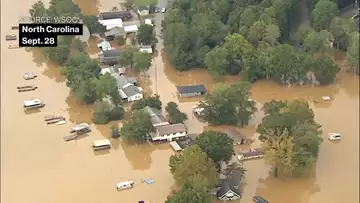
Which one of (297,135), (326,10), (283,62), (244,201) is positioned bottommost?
(244,201)

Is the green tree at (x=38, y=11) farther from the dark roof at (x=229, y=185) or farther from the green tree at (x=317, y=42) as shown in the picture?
the dark roof at (x=229, y=185)

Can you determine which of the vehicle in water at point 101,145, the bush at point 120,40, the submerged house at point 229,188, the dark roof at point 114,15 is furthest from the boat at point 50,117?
the dark roof at point 114,15

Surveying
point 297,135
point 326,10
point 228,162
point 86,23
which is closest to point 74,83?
point 86,23

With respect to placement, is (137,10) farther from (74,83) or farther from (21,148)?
(21,148)

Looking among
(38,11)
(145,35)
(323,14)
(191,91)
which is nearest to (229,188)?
(191,91)

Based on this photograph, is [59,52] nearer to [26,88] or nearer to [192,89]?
[26,88]

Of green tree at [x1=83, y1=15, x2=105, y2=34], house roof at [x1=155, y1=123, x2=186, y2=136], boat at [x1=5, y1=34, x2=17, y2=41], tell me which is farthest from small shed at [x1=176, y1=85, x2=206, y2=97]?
boat at [x1=5, y1=34, x2=17, y2=41]

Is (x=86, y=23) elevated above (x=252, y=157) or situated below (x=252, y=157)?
above
